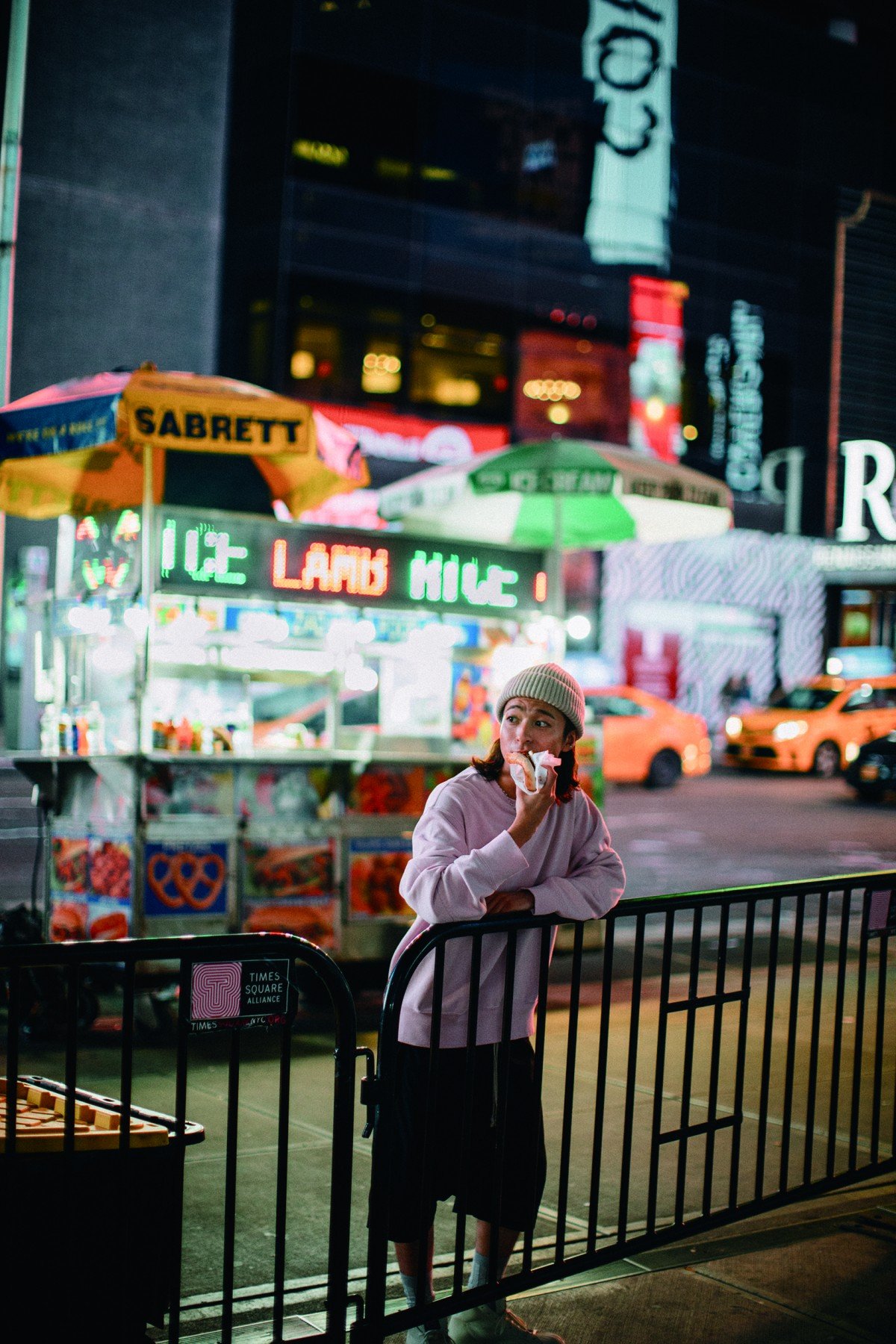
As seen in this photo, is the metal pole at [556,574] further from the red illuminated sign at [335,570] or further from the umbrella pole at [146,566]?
the umbrella pole at [146,566]

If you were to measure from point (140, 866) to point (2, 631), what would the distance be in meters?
14.6

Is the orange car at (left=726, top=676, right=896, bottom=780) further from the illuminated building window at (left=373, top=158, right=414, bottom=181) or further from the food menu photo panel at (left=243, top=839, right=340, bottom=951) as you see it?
the food menu photo panel at (left=243, top=839, right=340, bottom=951)

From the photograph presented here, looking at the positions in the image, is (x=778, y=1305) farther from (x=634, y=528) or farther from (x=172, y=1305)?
(x=634, y=528)

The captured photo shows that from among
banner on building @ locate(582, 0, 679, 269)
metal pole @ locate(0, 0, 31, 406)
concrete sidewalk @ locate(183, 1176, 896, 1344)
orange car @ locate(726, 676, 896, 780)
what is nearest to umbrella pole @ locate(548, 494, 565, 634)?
metal pole @ locate(0, 0, 31, 406)

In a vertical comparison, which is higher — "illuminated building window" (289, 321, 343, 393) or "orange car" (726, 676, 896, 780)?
"illuminated building window" (289, 321, 343, 393)

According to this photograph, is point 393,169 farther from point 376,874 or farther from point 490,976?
point 490,976

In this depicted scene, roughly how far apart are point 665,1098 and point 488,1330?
306cm

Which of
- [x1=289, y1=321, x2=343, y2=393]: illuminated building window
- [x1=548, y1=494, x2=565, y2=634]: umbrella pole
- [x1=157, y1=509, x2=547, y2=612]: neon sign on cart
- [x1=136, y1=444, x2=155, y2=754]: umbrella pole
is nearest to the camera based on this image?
[x1=136, y1=444, x2=155, y2=754]: umbrella pole

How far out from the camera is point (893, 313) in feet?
117

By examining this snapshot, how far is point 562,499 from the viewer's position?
10.4m

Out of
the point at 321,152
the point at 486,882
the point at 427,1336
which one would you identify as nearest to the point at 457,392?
the point at 321,152

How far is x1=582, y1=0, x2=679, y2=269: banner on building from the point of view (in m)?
30.7

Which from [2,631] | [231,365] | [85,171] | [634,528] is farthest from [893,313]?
[634,528]

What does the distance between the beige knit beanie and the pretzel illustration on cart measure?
438cm
